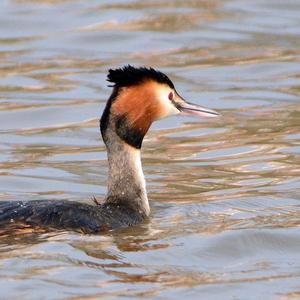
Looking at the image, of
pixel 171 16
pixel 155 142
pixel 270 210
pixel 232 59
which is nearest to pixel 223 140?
pixel 155 142

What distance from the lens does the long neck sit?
9852mm

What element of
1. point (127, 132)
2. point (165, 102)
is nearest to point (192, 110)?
point (165, 102)

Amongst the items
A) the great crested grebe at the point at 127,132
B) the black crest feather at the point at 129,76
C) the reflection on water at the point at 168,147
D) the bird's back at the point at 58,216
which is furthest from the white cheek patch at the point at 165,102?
the bird's back at the point at 58,216

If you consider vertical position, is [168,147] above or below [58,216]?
below

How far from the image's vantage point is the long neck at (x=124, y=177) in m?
9.85

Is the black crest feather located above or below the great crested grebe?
above

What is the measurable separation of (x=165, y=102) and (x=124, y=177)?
2.08ft

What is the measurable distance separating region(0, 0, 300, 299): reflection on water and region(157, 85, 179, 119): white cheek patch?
2.54 feet

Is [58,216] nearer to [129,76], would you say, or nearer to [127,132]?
[127,132]

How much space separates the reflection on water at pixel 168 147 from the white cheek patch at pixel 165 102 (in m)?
0.77

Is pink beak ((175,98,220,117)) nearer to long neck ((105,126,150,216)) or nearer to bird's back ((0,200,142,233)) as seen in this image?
long neck ((105,126,150,216))

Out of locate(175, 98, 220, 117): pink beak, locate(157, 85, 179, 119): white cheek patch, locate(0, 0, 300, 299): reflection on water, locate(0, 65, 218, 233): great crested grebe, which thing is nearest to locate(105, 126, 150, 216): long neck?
locate(0, 65, 218, 233): great crested grebe

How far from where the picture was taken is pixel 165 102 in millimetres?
9977

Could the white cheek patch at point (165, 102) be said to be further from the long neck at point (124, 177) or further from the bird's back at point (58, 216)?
the bird's back at point (58, 216)
